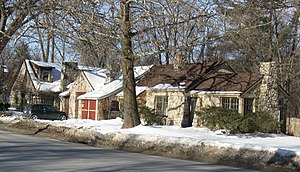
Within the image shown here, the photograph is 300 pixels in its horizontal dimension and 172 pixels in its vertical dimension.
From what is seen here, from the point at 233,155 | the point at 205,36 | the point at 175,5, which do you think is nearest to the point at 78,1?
the point at 175,5

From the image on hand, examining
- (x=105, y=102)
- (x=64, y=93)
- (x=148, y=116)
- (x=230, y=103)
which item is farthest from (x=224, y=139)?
(x=64, y=93)

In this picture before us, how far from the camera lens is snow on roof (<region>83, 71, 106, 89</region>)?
4526cm

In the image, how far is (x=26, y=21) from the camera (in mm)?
29500

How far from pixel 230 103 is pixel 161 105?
6052 mm

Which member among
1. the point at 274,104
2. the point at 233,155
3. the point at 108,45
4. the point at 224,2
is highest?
the point at 224,2

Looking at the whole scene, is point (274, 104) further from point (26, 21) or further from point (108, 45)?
point (26, 21)

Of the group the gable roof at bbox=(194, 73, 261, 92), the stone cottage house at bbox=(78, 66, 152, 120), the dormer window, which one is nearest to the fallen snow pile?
the gable roof at bbox=(194, 73, 261, 92)

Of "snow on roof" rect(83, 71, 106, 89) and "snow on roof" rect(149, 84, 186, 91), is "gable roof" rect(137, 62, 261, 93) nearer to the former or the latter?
"snow on roof" rect(149, 84, 186, 91)

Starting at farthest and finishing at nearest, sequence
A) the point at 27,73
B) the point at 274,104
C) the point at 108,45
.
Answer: the point at 27,73 → the point at 274,104 → the point at 108,45

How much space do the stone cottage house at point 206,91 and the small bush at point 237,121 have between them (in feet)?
8.69

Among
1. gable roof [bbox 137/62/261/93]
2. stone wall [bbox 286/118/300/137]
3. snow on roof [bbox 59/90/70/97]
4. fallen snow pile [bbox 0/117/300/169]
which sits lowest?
fallen snow pile [bbox 0/117/300/169]

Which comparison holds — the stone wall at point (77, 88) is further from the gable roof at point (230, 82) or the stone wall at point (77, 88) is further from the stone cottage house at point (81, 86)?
the gable roof at point (230, 82)

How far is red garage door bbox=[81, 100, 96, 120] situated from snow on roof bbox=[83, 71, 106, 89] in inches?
108

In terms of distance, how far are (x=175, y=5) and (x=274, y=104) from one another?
43.0 feet
